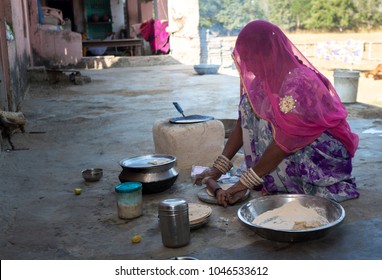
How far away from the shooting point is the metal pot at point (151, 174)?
2.90 metres

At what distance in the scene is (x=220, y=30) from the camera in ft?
138

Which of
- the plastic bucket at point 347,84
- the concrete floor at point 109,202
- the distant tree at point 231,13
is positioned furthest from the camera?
the distant tree at point 231,13

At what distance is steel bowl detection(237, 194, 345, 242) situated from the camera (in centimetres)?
206

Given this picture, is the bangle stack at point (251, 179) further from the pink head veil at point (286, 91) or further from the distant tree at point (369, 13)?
the distant tree at point (369, 13)

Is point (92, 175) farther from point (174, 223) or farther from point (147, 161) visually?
point (174, 223)

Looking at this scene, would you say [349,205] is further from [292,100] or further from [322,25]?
[322,25]

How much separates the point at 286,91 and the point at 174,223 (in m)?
0.92

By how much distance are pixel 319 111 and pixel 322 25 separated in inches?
1190

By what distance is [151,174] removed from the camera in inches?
114

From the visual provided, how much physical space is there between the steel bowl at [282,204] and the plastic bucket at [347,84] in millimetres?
4819

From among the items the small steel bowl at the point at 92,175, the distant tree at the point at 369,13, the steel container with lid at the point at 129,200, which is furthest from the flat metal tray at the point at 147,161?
the distant tree at the point at 369,13

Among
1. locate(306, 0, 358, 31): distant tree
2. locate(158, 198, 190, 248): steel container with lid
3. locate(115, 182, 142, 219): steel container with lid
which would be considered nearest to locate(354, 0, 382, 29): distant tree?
locate(306, 0, 358, 31): distant tree

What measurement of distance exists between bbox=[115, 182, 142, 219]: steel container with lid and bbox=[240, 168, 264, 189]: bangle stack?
2.00ft

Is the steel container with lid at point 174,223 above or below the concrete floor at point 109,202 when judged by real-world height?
above
